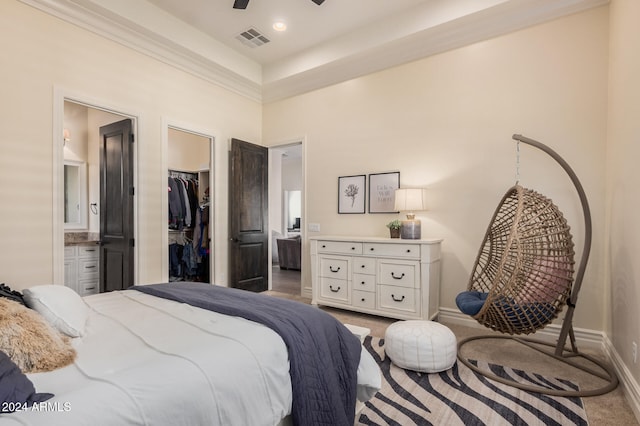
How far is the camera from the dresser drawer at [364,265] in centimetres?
354

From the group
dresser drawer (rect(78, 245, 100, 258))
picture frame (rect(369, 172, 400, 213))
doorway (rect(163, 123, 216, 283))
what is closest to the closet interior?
doorway (rect(163, 123, 216, 283))

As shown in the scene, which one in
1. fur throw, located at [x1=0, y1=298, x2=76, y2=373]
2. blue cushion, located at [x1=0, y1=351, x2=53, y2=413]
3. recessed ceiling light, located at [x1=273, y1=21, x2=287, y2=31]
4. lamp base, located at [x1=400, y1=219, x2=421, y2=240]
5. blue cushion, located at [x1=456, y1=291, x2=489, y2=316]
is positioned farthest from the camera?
recessed ceiling light, located at [x1=273, y1=21, x2=287, y2=31]

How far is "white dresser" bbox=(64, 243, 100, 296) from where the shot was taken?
404 cm

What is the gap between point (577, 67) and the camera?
290 cm

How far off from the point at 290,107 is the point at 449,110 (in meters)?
2.25

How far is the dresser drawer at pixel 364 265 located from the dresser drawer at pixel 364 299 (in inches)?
9.0

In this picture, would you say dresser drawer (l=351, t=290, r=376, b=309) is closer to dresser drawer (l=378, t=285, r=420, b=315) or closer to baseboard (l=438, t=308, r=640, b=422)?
dresser drawer (l=378, t=285, r=420, b=315)

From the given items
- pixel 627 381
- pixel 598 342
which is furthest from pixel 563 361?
pixel 598 342

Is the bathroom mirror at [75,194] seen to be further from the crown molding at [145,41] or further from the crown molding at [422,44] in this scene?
the crown molding at [422,44]

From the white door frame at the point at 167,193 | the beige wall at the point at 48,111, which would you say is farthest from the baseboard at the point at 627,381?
the beige wall at the point at 48,111

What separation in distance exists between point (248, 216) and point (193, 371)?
3.66 meters

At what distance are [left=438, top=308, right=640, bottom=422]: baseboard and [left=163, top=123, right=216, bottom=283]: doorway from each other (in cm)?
294

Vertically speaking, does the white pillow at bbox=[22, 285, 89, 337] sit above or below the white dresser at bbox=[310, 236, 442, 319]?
above

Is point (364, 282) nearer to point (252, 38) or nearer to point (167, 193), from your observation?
point (167, 193)
